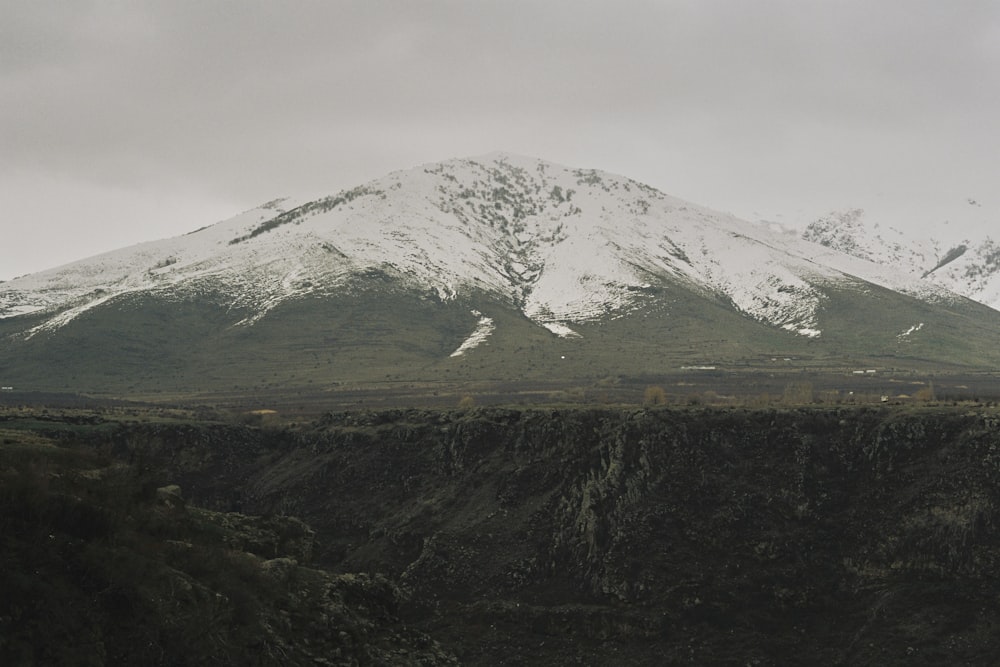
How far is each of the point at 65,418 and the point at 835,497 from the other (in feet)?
252

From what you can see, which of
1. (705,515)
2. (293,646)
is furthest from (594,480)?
(293,646)

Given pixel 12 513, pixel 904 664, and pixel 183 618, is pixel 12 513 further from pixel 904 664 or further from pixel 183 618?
pixel 904 664

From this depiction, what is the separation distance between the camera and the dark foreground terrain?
29.6 m

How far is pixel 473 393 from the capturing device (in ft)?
541

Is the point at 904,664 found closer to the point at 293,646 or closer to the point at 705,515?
the point at 705,515

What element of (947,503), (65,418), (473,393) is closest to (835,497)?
(947,503)

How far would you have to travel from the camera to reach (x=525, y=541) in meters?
70.9

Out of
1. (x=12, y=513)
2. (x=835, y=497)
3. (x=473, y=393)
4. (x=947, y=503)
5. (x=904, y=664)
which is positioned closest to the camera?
(x=12, y=513)

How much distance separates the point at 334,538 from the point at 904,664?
150ft

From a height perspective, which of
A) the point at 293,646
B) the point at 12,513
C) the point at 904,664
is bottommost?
the point at 904,664

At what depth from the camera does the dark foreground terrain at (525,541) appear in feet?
97.2

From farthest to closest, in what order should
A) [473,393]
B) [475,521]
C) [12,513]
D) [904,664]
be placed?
1. [473,393]
2. [475,521]
3. [904,664]
4. [12,513]

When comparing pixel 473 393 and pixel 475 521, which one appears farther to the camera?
pixel 473 393

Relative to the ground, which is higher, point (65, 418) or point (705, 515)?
point (65, 418)
